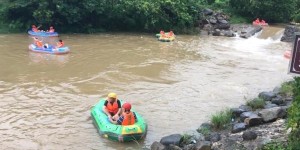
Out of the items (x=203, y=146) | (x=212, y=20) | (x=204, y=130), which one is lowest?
(x=204, y=130)

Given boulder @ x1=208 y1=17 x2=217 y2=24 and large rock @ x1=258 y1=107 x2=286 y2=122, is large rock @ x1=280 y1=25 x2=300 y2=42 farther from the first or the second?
large rock @ x1=258 y1=107 x2=286 y2=122

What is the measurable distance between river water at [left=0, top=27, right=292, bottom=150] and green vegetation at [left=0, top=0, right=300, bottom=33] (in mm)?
1422

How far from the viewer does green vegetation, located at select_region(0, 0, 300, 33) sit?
23.0 meters

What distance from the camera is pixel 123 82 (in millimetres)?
14117

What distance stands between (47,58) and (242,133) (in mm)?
11204

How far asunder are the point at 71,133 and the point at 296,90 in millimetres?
5592

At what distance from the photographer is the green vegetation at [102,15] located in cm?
2297

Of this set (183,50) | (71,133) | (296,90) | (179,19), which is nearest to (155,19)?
(179,19)

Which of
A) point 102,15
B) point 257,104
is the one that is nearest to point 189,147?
point 257,104

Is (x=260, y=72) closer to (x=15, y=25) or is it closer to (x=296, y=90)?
(x=296, y=90)

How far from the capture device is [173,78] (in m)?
14.9

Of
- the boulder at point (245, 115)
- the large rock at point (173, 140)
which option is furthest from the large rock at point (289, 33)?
the large rock at point (173, 140)

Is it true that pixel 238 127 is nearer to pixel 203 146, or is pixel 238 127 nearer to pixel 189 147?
pixel 189 147

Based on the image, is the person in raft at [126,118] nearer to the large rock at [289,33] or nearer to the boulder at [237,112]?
the boulder at [237,112]
